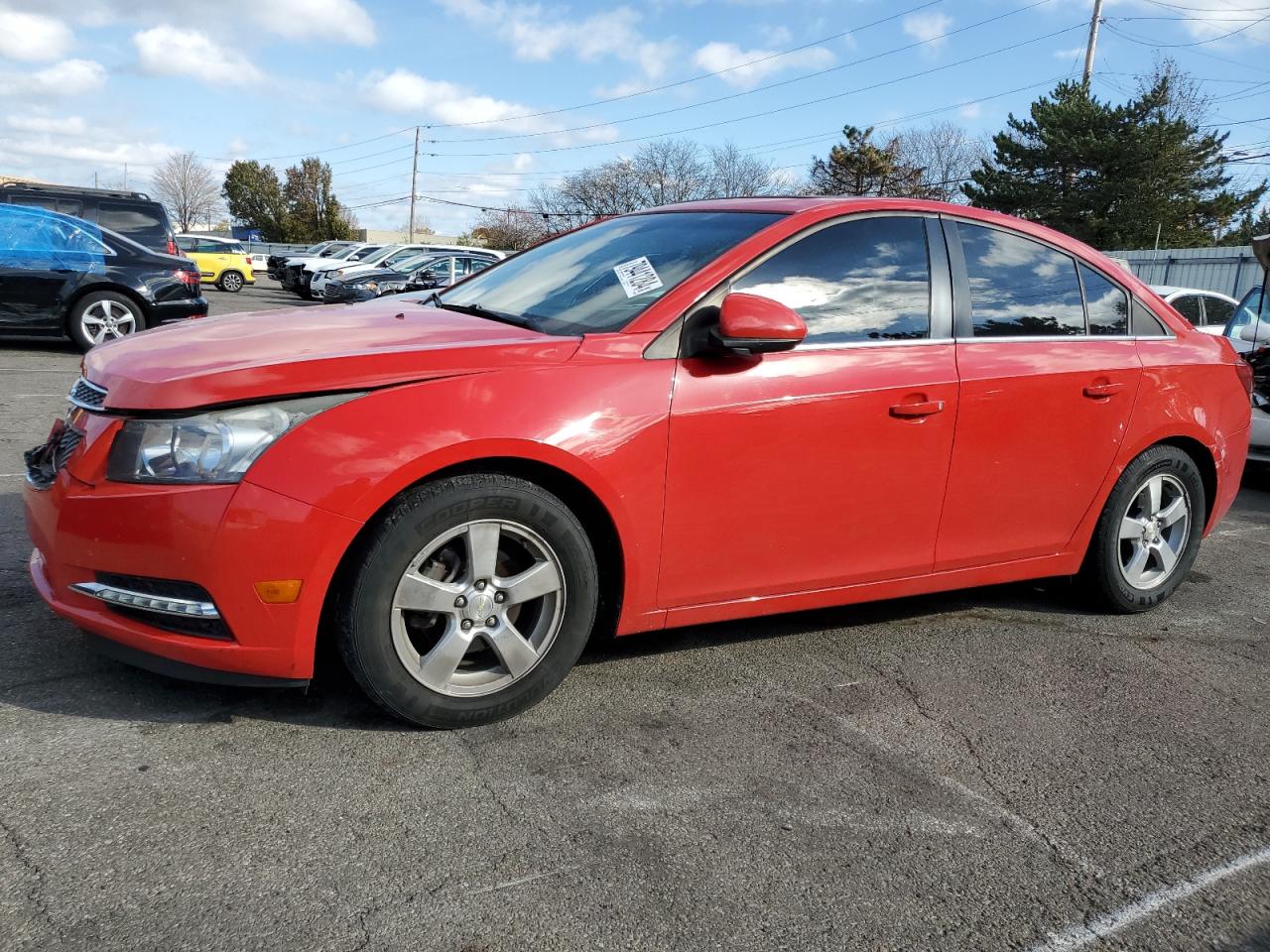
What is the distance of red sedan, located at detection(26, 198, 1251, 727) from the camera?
2797mm

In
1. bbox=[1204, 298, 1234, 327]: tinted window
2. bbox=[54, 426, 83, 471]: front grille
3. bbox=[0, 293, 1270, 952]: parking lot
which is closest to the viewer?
bbox=[0, 293, 1270, 952]: parking lot

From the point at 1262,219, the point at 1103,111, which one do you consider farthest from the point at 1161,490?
the point at 1262,219

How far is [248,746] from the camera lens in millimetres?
2914

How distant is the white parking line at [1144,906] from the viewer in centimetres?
232

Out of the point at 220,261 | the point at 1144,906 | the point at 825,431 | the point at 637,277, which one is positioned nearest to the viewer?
the point at 1144,906

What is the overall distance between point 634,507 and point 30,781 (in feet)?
5.78

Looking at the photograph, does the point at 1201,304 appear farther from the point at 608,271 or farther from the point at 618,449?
the point at 618,449

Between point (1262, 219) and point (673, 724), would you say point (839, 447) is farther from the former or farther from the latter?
point (1262, 219)

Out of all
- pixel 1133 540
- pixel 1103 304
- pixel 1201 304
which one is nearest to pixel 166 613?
pixel 1103 304

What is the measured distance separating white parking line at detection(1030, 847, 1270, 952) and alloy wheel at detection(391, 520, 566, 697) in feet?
5.13

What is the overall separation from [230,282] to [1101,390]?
105 ft

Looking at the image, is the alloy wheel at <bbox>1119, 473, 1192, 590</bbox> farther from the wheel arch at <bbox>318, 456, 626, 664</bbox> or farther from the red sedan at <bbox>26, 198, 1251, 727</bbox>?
the wheel arch at <bbox>318, 456, 626, 664</bbox>

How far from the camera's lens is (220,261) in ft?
104

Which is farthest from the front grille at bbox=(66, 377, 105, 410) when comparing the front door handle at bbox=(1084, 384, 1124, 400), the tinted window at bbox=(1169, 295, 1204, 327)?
the tinted window at bbox=(1169, 295, 1204, 327)
